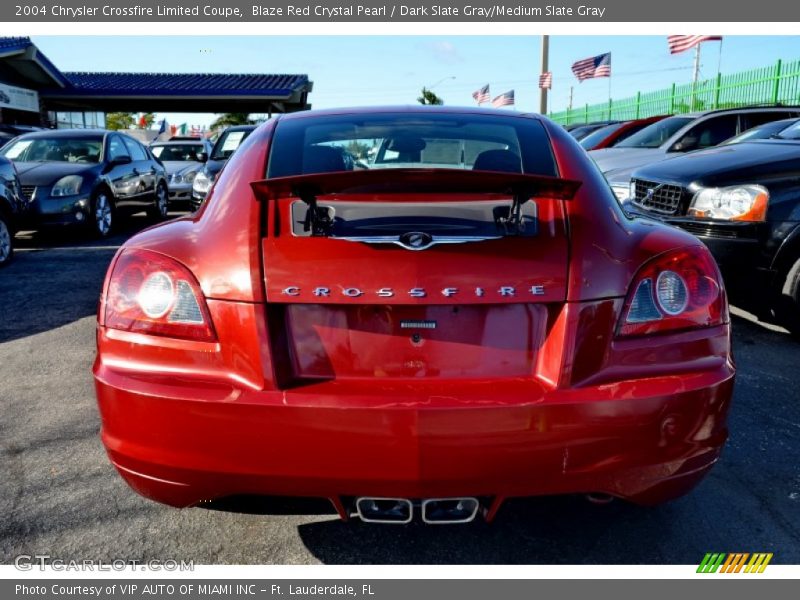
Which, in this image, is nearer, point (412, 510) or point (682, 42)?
point (412, 510)

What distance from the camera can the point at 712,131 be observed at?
9.85 metres

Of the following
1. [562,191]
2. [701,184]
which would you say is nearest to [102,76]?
[701,184]

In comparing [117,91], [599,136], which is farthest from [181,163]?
[117,91]

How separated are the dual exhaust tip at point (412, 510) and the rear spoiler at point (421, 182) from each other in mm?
890

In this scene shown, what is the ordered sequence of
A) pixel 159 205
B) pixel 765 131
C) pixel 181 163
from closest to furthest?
pixel 765 131
pixel 159 205
pixel 181 163

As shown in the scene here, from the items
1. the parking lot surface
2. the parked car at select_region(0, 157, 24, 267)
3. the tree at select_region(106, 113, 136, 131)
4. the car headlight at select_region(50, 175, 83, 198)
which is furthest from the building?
the tree at select_region(106, 113, 136, 131)

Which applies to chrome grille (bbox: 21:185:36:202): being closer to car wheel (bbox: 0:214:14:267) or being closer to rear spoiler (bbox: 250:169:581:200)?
car wheel (bbox: 0:214:14:267)

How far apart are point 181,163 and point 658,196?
12.6 meters

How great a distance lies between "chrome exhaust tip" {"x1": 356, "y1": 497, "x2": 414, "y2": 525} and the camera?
6.57 feet

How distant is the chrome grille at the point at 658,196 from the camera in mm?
5578

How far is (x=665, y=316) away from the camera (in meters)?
2.11

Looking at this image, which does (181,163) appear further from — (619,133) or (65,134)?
(619,133)

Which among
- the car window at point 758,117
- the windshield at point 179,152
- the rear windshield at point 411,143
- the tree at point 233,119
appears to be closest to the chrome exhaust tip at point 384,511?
the rear windshield at point 411,143
